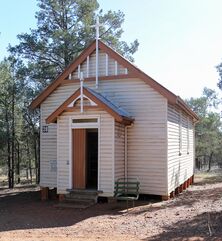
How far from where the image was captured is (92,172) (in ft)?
55.0

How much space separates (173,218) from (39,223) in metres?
3.83

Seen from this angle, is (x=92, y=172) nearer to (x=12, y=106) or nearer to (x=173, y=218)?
(x=173, y=218)

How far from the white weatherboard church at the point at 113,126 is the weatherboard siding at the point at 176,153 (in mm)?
41

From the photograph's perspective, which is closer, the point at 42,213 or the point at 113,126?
the point at 42,213

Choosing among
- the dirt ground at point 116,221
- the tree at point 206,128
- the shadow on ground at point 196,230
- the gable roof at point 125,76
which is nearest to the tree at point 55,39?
the gable roof at point 125,76

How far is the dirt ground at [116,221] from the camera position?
28.7 ft

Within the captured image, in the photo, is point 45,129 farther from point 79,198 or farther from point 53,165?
point 79,198

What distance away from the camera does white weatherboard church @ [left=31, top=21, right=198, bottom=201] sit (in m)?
13.7

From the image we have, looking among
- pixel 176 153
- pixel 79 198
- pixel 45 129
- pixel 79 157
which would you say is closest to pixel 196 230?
pixel 79 198

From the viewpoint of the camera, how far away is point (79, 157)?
14.1 meters

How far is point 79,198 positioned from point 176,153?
509cm

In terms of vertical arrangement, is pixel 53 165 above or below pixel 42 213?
above

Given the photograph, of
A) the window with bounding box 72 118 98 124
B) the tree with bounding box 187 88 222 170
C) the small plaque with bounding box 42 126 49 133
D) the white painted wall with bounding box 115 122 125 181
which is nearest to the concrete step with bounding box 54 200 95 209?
the white painted wall with bounding box 115 122 125 181

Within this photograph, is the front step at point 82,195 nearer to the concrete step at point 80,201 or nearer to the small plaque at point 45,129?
the concrete step at point 80,201
